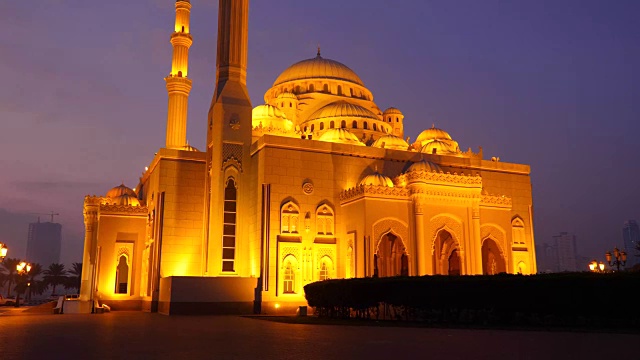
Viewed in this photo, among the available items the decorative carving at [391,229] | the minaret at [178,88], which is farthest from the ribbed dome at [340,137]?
the minaret at [178,88]

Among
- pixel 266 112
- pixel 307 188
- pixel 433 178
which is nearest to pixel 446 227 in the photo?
pixel 433 178

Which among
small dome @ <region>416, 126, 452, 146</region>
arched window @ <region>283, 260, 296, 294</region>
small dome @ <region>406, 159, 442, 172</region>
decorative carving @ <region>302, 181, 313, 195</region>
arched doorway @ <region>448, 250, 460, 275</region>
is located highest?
small dome @ <region>416, 126, 452, 146</region>

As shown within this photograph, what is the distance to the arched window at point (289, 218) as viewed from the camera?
2781 cm

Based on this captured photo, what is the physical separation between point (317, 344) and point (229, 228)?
17.9 m

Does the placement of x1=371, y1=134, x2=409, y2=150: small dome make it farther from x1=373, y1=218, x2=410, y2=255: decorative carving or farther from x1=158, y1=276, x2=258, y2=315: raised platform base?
x1=158, y1=276, x2=258, y2=315: raised platform base

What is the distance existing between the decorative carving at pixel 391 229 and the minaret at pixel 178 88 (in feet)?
50.1

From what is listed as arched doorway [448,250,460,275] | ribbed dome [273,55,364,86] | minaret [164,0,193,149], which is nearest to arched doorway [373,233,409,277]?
arched doorway [448,250,460,275]

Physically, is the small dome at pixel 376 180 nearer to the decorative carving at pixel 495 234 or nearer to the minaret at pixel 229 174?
the decorative carving at pixel 495 234

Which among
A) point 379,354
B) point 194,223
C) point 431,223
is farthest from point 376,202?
point 379,354

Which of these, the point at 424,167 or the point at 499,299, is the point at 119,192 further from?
the point at 499,299

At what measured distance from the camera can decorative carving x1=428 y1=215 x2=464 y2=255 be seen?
2786cm

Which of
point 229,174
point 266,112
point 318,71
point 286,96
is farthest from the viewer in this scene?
point 318,71

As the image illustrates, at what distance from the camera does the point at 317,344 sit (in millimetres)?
11352

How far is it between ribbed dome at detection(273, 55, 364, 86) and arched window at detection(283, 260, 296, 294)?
18.9m
